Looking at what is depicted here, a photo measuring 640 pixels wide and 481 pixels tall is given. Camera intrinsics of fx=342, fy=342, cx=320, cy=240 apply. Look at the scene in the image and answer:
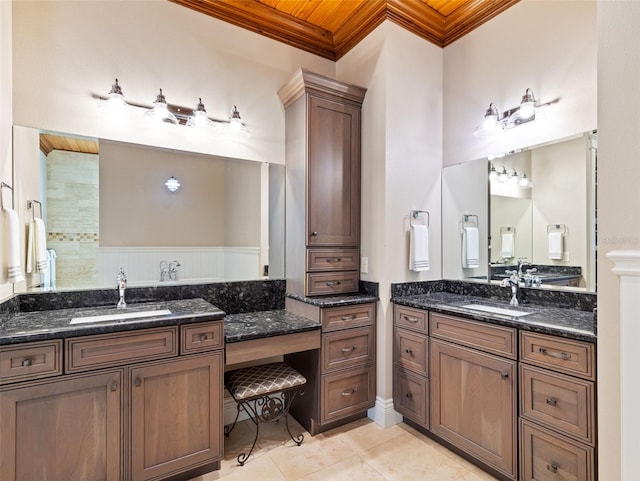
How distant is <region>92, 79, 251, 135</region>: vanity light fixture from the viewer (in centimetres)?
209

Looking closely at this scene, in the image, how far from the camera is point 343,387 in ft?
7.84

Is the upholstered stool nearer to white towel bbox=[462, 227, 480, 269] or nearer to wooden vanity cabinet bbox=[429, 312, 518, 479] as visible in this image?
wooden vanity cabinet bbox=[429, 312, 518, 479]

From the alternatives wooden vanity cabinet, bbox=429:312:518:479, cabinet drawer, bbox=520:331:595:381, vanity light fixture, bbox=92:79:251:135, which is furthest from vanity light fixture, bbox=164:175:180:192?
cabinet drawer, bbox=520:331:595:381

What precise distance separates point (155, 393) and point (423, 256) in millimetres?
1953

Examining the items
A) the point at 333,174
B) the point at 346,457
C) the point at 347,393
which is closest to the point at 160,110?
the point at 333,174

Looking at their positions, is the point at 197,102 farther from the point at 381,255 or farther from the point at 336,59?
the point at 381,255

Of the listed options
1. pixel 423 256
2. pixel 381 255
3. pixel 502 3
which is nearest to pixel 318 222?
pixel 381 255

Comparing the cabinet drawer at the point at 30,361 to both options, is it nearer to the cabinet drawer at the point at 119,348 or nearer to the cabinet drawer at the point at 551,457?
the cabinet drawer at the point at 119,348

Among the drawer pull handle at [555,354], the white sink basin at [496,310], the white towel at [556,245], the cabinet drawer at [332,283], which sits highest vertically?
the white towel at [556,245]

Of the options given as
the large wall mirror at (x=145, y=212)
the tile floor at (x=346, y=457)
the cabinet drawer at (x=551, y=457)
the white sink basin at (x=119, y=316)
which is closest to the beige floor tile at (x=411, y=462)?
the tile floor at (x=346, y=457)

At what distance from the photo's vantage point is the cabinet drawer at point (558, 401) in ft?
4.99

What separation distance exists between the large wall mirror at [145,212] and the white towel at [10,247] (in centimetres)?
26

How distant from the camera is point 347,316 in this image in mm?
2420

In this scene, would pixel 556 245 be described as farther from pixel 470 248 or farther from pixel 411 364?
pixel 411 364
